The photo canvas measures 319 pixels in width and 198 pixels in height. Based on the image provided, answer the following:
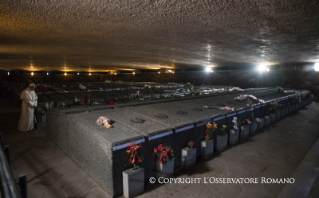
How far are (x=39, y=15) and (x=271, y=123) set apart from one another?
894cm

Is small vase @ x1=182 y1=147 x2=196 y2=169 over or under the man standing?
under

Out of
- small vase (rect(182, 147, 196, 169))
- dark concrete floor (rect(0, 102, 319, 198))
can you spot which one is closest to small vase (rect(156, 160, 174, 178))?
dark concrete floor (rect(0, 102, 319, 198))

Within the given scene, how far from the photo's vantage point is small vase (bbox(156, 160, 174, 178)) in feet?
11.9

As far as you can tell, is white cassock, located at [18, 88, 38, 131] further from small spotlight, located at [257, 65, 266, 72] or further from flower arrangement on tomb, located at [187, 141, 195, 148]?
small spotlight, located at [257, 65, 266, 72]

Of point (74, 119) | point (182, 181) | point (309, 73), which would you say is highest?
point (309, 73)

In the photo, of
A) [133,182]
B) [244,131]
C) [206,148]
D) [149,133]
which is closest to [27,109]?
[149,133]

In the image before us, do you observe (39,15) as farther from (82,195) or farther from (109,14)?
(82,195)

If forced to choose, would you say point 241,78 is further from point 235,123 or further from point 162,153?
point 162,153

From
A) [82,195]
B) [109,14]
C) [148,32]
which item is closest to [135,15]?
[109,14]

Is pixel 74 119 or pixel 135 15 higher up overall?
pixel 135 15

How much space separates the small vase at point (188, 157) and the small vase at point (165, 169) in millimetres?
462

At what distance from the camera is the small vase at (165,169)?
3.62 meters

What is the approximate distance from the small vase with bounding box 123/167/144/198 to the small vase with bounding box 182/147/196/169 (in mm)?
1225

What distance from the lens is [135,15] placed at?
3.23 metres
